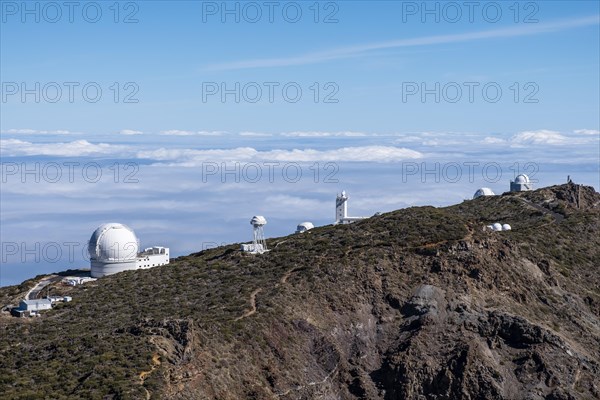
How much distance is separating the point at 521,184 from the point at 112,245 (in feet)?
194

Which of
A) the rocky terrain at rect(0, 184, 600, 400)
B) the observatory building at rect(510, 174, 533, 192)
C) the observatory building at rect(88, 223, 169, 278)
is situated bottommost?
the rocky terrain at rect(0, 184, 600, 400)

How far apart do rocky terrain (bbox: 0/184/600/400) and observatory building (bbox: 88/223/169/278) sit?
325 cm

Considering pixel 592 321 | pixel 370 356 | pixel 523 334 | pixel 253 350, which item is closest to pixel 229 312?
pixel 253 350

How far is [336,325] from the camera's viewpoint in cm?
7044

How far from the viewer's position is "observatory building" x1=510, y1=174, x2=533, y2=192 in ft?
417

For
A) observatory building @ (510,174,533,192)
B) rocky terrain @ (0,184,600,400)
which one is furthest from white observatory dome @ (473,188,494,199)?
rocky terrain @ (0,184,600,400)

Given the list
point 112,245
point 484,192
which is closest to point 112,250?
point 112,245

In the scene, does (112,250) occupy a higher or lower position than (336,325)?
higher

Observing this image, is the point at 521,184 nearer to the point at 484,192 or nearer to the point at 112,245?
the point at 484,192

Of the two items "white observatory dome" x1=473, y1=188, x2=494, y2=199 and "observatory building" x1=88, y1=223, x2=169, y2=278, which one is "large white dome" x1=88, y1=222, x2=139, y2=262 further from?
"white observatory dome" x1=473, y1=188, x2=494, y2=199

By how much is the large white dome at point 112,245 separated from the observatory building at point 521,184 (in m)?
56.6

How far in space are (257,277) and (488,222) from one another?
111 ft

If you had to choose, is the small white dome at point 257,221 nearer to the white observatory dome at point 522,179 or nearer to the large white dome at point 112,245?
the large white dome at point 112,245

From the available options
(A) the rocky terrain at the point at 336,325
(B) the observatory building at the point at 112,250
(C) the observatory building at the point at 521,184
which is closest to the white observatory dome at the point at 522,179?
(C) the observatory building at the point at 521,184
